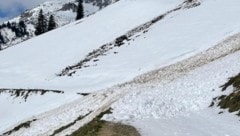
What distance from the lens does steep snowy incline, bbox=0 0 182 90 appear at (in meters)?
68.6

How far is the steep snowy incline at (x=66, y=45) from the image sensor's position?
225ft

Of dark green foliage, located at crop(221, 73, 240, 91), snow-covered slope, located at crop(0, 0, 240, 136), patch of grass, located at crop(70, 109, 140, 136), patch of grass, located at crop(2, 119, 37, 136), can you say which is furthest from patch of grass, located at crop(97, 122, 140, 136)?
patch of grass, located at crop(2, 119, 37, 136)

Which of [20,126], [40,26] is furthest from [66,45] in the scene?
[40,26]

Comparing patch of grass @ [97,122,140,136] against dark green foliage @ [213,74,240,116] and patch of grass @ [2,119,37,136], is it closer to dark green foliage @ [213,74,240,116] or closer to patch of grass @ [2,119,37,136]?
dark green foliage @ [213,74,240,116]

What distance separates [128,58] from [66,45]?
26.9 meters

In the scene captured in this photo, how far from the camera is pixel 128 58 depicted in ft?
181

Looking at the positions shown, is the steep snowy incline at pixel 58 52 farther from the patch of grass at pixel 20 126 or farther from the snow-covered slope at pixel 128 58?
the patch of grass at pixel 20 126

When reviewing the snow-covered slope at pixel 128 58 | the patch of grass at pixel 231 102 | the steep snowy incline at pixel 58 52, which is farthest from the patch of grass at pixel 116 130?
the steep snowy incline at pixel 58 52

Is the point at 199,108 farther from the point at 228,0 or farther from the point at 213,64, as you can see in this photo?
the point at 228,0

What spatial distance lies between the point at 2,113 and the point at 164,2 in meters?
42.4

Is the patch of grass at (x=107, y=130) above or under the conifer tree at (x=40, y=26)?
under

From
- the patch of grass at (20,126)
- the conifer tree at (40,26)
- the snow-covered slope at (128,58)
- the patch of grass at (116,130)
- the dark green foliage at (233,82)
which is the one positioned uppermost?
the conifer tree at (40,26)

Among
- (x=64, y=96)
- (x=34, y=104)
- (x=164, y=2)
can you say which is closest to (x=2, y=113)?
(x=34, y=104)

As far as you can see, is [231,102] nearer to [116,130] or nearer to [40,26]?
[116,130]
